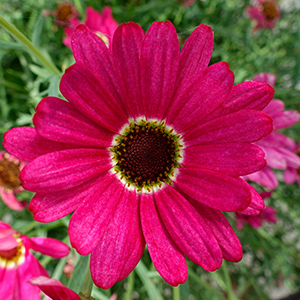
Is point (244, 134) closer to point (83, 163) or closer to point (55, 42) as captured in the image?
point (83, 163)

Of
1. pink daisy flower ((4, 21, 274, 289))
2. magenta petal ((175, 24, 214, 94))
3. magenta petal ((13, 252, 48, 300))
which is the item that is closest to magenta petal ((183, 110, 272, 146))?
pink daisy flower ((4, 21, 274, 289))

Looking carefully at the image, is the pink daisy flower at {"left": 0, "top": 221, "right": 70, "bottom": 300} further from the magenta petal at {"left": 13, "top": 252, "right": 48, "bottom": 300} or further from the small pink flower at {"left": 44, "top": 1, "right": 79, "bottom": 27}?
the small pink flower at {"left": 44, "top": 1, "right": 79, "bottom": 27}

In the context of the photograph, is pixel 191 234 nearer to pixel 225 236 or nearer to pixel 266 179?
pixel 225 236

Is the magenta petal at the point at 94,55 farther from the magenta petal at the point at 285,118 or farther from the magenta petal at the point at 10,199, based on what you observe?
the magenta petal at the point at 10,199

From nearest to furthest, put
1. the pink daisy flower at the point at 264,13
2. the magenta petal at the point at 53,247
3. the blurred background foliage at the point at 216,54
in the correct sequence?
1. the magenta petal at the point at 53,247
2. the blurred background foliage at the point at 216,54
3. the pink daisy flower at the point at 264,13

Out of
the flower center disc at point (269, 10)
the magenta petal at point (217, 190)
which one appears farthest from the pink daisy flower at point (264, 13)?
the magenta petal at point (217, 190)

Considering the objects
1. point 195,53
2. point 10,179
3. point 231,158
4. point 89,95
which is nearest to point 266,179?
point 231,158

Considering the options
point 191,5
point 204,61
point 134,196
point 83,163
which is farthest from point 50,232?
point 191,5

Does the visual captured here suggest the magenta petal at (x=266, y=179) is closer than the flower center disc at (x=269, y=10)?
Yes
